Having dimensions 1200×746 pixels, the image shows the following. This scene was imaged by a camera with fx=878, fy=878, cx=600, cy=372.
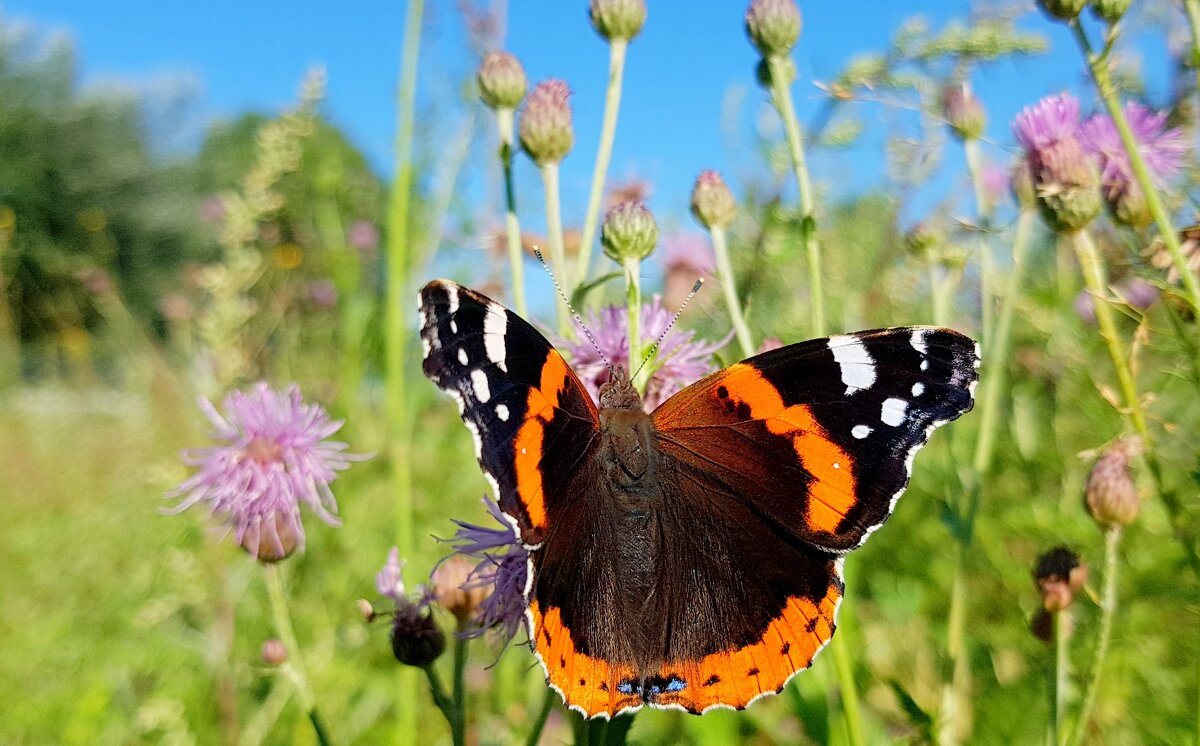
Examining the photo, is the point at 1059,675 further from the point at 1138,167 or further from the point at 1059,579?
the point at 1138,167

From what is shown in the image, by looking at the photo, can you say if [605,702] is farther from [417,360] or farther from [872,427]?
[417,360]

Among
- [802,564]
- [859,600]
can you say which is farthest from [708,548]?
[859,600]

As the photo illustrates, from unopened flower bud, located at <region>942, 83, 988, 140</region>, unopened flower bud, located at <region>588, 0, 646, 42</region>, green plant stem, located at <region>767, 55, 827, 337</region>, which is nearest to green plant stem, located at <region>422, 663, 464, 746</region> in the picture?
green plant stem, located at <region>767, 55, 827, 337</region>

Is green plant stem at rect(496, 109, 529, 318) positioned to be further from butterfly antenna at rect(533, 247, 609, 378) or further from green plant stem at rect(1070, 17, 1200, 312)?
green plant stem at rect(1070, 17, 1200, 312)

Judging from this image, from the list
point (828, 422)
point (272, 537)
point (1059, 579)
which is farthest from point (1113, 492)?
point (272, 537)

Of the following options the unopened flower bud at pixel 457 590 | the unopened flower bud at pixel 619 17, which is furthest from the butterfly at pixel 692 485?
the unopened flower bud at pixel 619 17

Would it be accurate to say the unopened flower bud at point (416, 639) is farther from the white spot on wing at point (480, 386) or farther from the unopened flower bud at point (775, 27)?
the unopened flower bud at point (775, 27)
